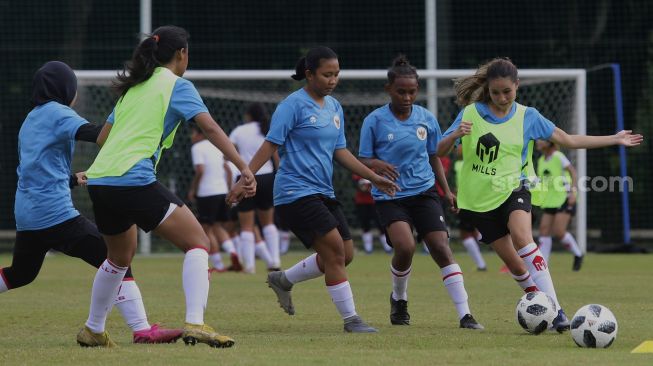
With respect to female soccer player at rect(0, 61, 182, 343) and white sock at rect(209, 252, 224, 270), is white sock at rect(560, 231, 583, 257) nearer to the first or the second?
white sock at rect(209, 252, 224, 270)

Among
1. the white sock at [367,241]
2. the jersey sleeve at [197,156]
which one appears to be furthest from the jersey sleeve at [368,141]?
the white sock at [367,241]

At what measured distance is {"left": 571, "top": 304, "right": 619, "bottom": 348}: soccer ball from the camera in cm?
699

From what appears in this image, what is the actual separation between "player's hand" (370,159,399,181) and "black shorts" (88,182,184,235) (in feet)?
6.80

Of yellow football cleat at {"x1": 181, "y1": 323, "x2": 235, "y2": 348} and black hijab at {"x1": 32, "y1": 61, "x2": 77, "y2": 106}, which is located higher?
black hijab at {"x1": 32, "y1": 61, "x2": 77, "y2": 106}

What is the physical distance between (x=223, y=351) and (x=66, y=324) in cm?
264

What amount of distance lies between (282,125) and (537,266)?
82.0 inches

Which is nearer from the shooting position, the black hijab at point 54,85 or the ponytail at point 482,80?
the black hijab at point 54,85

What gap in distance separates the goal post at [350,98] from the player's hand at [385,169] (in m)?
10.4

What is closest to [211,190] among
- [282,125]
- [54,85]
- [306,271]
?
[306,271]

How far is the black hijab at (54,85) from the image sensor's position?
7.52 meters

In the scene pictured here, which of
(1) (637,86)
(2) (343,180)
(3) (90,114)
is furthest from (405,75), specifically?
(1) (637,86)

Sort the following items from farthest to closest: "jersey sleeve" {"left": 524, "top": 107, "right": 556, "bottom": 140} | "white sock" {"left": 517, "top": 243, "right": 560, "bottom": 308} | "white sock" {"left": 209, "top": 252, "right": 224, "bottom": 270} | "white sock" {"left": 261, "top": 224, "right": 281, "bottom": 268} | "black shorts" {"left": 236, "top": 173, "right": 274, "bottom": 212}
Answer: "white sock" {"left": 209, "top": 252, "right": 224, "bottom": 270} < "white sock" {"left": 261, "top": 224, "right": 281, "bottom": 268} < "black shorts" {"left": 236, "top": 173, "right": 274, "bottom": 212} < "jersey sleeve" {"left": 524, "top": 107, "right": 556, "bottom": 140} < "white sock" {"left": 517, "top": 243, "right": 560, "bottom": 308}

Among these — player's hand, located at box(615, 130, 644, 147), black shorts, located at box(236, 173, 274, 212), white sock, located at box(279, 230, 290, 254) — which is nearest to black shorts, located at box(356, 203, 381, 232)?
white sock, located at box(279, 230, 290, 254)

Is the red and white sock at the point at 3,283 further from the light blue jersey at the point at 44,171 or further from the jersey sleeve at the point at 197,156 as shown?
the jersey sleeve at the point at 197,156
